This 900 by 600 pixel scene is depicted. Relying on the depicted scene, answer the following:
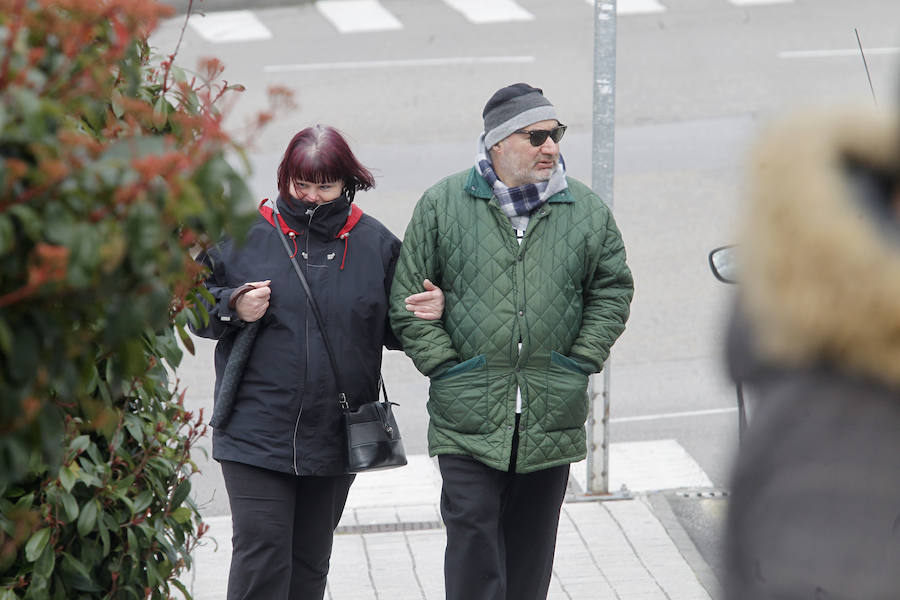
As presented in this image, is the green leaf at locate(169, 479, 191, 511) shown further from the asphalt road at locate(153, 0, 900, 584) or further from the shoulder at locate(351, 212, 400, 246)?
Result: the asphalt road at locate(153, 0, 900, 584)

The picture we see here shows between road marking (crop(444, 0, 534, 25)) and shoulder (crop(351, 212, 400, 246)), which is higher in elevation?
road marking (crop(444, 0, 534, 25))

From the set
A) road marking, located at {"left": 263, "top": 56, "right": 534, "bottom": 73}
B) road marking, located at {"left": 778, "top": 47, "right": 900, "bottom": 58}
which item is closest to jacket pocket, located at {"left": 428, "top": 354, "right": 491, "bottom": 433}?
road marking, located at {"left": 263, "top": 56, "right": 534, "bottom": 73}

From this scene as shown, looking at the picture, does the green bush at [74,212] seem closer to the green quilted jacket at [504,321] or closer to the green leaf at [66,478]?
the green leaf at [66,478]

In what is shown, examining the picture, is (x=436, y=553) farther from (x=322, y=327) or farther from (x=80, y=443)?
(x=80, y=443)

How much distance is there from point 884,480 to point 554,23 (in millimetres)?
16549

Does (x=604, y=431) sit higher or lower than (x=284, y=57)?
lower

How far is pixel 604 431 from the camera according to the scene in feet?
22.2

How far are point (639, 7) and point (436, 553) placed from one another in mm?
13063

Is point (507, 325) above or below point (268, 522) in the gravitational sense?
above

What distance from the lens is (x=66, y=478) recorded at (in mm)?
3326

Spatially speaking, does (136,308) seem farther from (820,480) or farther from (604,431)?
(604,431)

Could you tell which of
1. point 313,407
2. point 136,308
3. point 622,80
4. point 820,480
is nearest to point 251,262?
point 313,407

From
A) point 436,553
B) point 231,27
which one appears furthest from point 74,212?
point 231,27

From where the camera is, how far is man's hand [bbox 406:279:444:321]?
→ 488cm
